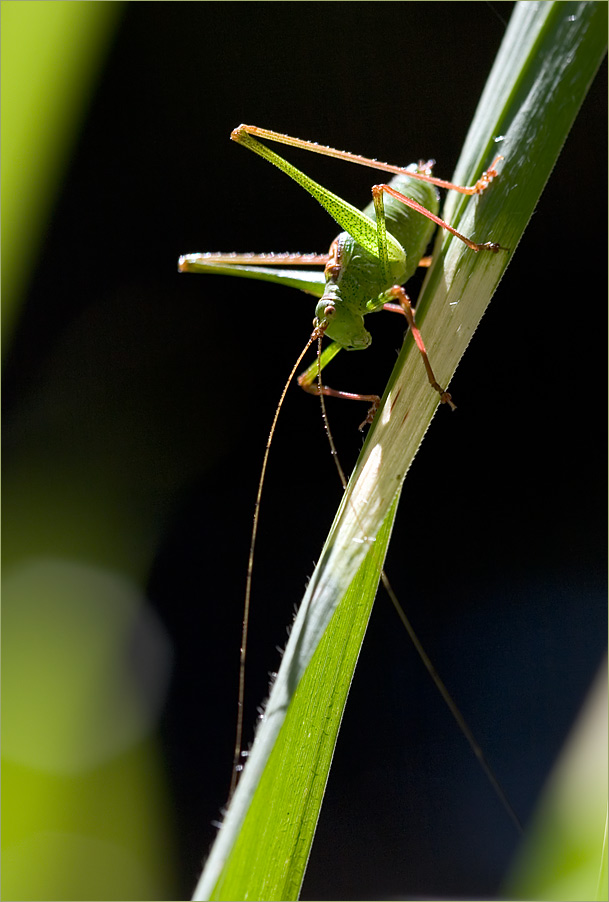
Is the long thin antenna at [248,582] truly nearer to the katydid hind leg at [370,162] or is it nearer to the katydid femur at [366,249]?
the katydid femur at [366,249]

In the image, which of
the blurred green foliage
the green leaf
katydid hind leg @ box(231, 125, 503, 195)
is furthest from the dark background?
the green leaf

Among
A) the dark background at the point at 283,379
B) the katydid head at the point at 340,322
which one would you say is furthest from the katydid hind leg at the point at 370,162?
the dark background at the point at 283,379

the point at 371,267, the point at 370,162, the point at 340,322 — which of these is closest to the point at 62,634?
the point at 340,322

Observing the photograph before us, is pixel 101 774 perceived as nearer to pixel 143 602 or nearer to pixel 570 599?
pixel 143 602

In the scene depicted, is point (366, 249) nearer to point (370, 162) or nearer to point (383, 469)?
point (370, 162)

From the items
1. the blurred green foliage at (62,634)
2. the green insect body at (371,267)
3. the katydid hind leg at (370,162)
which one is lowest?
the blurred green foliage at (62,634)

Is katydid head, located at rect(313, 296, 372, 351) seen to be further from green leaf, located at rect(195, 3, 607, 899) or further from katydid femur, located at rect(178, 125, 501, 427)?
green leaf, located at rect(195, 3, 607, 899)

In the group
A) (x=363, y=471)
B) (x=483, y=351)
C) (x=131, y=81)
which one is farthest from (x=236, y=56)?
(x=363, y=471)
